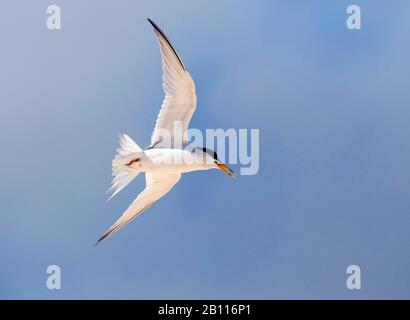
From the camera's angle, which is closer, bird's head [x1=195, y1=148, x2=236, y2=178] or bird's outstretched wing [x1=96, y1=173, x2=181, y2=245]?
bird's head [x1=195, y1=148, x2=236, y2=178]

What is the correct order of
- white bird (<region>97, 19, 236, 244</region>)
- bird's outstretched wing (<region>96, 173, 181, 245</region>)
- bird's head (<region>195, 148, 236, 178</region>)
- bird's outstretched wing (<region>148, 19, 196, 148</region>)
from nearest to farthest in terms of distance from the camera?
1. bird's outstretched wing (<region>148, 19, 196, 148</region>)
2. white bird (<region>97, 19, 236, 244</region>)
3. bird's head (<region>195, 148, 236, 178</region>)
4. bird's outstretched wing (<region>96, 173, 181, 245</region>)

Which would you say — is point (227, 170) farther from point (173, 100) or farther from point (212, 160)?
point (173, 100)

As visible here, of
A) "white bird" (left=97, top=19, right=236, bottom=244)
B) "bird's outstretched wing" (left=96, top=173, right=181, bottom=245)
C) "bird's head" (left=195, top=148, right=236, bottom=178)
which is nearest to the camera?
"white bird" (left=97, top=19, right=236, bottom=244)

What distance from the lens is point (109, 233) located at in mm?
10320

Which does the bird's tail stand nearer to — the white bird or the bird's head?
the white bird

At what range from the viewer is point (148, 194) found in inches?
413

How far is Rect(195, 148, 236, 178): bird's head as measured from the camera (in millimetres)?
9797

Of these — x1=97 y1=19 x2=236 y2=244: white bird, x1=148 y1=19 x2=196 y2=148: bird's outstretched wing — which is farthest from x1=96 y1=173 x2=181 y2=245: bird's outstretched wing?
x1=148 y1=19 x2=196 y2=148: bird's outstretched wing

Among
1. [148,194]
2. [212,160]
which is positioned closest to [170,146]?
[212,160]

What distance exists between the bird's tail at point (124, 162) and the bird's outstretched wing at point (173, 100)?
0.39 meters

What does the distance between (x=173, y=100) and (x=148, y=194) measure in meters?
1.39

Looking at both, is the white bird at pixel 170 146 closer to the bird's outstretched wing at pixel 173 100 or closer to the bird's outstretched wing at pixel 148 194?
the bird's outstretched wing at pixel 173 100

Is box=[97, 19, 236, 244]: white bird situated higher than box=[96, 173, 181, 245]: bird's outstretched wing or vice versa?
box=[97, 19, 236, 244]: white bird
